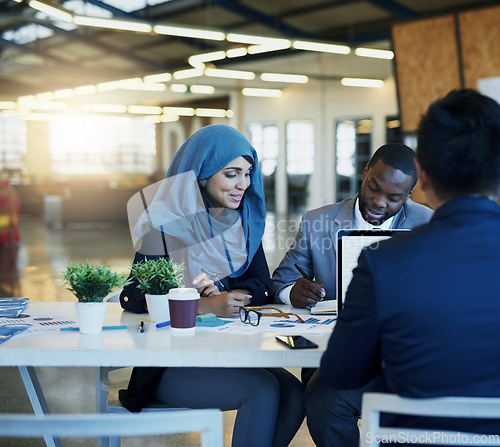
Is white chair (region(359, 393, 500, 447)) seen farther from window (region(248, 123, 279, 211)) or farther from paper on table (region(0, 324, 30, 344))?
window (region(248, 123, 279, 211))

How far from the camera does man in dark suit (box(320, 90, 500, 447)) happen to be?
1210mm

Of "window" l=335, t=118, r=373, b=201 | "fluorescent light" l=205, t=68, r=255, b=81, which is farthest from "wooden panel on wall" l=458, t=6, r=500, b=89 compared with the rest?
"window" l=335, t=118, r=373, b=201

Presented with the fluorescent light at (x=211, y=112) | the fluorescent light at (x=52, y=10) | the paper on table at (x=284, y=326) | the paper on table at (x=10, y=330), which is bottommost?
the paper on table at (x=284, y=326)

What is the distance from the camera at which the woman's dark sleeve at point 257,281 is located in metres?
2.40

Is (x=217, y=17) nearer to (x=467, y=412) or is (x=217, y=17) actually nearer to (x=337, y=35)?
(x=337, y=35)

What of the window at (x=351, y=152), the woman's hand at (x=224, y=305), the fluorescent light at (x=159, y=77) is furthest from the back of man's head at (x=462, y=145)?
the window at (x=351, y=152)

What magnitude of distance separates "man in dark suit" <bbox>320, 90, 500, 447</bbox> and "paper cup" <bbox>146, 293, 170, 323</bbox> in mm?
821

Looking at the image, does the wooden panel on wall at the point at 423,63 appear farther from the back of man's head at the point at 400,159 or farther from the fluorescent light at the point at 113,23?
the back of man's head at the point at 400,159

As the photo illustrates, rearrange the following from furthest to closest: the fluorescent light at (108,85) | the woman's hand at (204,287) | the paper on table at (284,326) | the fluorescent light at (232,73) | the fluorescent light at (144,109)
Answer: the fluorescent light at (144,109) < the fluorescent light at (108,85) < the fluorescent light at (232,73) < the woman's hand at (204,287) < the paper on table at (284,326)

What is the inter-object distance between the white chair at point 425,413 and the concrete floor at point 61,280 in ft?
3.59

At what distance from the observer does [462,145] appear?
1.23 meters

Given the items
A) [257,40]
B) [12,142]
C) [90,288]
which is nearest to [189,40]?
[257,40]

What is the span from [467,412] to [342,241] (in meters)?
0.84

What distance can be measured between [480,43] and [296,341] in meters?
6.08
